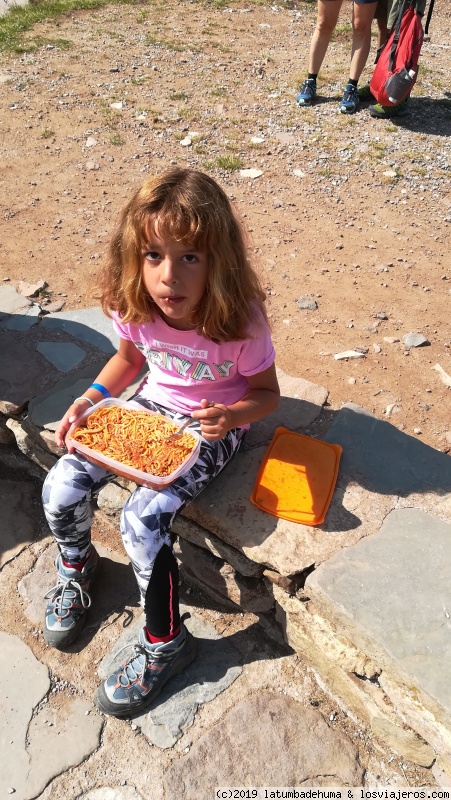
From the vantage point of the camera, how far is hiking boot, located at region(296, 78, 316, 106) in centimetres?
578

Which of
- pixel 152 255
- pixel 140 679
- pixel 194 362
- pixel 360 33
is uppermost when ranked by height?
pixel 360 33

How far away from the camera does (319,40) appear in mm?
5680

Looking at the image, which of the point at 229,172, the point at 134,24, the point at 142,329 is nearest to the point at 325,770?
the point at 142,329

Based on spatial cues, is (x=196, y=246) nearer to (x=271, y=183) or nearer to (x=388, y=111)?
(x=271, y=183)

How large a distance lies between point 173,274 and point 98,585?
4.64 feet

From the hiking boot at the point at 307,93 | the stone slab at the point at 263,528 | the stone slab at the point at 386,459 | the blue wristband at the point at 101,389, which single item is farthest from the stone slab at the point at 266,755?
the hiking boot at the point at 307,93

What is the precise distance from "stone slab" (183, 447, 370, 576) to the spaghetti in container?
0.26m

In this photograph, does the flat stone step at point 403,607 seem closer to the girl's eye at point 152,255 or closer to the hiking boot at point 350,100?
the girl's eye at point 152,255

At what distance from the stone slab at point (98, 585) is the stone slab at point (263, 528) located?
52 centimetres

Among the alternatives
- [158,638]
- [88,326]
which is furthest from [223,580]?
[88,326]

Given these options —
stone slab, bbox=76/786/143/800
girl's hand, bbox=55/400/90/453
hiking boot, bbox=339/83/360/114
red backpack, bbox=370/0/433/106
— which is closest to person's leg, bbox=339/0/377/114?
hiking boot, bbox=339/83/360/114

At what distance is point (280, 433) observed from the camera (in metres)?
2.50

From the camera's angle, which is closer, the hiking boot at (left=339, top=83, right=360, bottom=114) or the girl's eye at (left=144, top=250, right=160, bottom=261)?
A: the girl's eye at (left=144, top=250, right=160, bottom=261)

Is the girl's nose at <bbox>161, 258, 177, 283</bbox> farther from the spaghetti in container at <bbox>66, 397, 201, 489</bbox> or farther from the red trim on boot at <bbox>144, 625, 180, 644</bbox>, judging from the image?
the red trim on boot at <bbox>144, 625, 180, 644</bbox>
